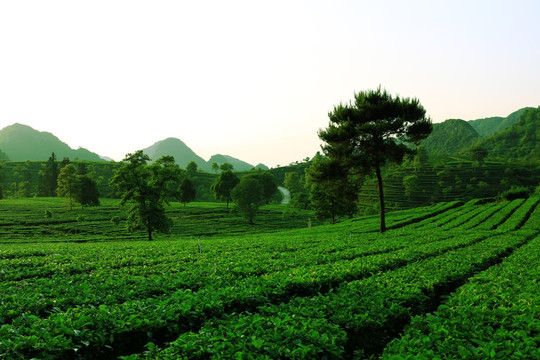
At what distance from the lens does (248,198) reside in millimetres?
81312

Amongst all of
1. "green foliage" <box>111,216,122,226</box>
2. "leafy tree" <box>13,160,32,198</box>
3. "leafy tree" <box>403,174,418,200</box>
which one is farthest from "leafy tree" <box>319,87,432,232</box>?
"leafy tree" <box>13,160,32,198</box>

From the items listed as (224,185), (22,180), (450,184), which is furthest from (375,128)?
(22,180)

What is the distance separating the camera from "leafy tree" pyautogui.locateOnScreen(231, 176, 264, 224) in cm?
8056

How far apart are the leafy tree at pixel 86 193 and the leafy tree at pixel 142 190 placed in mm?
52565

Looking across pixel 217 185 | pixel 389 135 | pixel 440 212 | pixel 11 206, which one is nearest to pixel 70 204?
pixel 11 206

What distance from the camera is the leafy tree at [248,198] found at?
80.6 metres

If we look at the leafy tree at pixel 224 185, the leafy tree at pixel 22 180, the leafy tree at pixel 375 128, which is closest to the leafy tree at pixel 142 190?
the leafy tree at pixel 375 128

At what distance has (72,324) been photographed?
5.65m

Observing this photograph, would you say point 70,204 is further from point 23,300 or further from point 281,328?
point 281,328

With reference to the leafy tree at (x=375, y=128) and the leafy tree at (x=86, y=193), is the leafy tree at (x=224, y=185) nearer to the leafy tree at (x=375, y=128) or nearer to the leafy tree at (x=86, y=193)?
the leafy tree at (x=86, y=193)

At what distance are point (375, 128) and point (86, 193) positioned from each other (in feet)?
294

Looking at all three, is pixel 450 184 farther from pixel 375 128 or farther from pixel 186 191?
pixel 375 128

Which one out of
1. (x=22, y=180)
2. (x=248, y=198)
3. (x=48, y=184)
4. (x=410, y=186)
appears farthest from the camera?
(x=22, y=180)

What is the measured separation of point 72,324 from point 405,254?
1439cm
